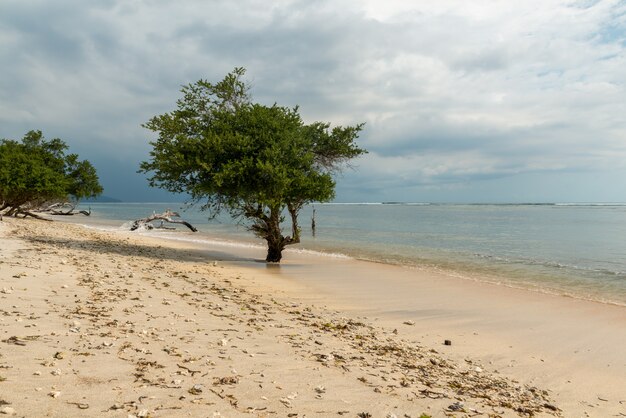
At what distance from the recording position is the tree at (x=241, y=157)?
64.8ft

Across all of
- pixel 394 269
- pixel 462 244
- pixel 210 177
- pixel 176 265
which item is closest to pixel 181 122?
pixel 210 177

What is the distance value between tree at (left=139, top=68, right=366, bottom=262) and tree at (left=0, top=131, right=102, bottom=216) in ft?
71.2

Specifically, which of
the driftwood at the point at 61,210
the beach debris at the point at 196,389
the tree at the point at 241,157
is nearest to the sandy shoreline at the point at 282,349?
the beach debris at the point at 196,389

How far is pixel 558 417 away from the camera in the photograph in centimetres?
571

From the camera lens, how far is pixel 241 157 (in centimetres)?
1998

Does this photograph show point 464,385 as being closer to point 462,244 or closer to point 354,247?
point 354,247

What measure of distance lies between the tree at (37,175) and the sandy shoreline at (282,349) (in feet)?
87.4

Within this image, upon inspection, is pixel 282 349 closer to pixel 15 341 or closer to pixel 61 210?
pixel 15 341

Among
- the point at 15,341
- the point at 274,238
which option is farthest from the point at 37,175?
the point at 15,341

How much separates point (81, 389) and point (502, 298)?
13.4 metres

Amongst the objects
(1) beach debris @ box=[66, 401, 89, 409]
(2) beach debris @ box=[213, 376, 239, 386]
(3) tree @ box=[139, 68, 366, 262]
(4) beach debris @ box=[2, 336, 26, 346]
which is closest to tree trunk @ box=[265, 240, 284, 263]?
(3) tree @ box=[139, 68, 366, 262]

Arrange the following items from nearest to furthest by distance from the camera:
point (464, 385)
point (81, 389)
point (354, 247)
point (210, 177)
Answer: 1. point (81, 389)
2. point (464, 385)
3. point (210, 177)
4. point (354, 247)

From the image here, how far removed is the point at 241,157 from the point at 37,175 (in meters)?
26.4

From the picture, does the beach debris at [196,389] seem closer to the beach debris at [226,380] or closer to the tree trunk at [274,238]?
the beach debris at [226,380]
